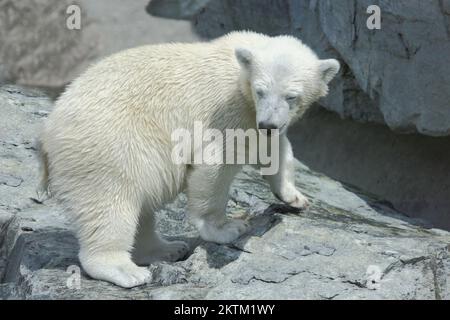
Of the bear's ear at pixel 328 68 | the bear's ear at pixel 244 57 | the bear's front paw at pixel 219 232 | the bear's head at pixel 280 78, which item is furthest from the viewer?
the bear's front paw at pixel 219 232

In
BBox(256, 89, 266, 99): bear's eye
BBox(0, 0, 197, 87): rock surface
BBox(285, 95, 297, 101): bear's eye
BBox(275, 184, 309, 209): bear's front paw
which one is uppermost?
BBox(256, 89, 266, 99): bear's eye

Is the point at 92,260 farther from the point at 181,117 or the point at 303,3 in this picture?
the point at 303,3

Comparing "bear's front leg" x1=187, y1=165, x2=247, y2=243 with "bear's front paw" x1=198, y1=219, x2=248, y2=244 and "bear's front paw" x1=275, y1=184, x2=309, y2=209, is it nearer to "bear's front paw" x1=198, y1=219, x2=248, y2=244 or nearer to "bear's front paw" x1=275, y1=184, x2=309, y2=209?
"bear's front paw" x1=198, y1=219, x2=248, y2=244

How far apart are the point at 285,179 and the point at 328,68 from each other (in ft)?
2.26

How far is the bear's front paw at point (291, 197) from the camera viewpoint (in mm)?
4551

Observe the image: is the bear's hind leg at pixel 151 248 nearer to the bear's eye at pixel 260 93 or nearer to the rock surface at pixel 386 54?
the bear's eye at pixel 260 93

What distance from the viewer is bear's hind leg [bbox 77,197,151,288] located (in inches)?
160

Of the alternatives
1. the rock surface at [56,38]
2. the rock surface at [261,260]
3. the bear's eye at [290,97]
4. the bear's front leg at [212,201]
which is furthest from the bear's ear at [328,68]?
the rock surface at [56,38]

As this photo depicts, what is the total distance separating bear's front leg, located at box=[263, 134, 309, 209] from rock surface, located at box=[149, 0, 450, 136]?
1569 millimetres

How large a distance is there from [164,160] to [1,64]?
4402 millimetres

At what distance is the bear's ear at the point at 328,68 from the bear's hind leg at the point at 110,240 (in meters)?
1.13

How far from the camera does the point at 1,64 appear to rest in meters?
8.13

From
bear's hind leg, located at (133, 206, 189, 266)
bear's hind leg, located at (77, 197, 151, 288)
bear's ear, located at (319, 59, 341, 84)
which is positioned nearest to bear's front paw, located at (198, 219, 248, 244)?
bear's hind leg, located at (133, 206, 189, 266)

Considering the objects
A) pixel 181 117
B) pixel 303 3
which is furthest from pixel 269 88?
pixel 303 3
